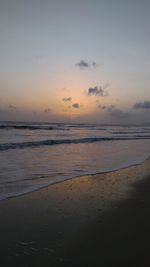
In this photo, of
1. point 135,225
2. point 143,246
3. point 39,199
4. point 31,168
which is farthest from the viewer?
point 31,168

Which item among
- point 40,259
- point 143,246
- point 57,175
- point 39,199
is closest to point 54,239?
point 40,259

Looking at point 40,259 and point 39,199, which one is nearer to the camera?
point 40,259

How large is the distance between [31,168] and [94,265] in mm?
8199

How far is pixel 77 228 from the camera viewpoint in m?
4.99

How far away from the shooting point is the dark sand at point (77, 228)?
3.89 m

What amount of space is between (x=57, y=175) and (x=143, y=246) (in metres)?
6.12

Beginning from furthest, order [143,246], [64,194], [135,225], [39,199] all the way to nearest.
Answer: [64,194] < [39,199] < [135,225] < [143,246]

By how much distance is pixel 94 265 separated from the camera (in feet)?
12.2

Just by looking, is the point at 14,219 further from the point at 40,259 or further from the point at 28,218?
the point at 40,259

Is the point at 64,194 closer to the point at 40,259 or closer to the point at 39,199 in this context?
the point at 39,199

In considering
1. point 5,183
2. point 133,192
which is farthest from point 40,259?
point 5,183

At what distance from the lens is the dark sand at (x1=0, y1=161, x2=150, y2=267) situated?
389 centimetres

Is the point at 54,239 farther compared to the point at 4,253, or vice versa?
the point at 54,239

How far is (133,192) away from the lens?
7758mm
